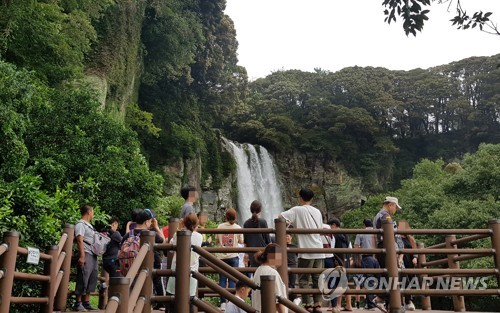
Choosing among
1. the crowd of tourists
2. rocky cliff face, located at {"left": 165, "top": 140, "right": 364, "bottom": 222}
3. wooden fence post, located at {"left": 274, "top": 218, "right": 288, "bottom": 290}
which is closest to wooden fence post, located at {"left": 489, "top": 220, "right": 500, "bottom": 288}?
the crowd of tourists

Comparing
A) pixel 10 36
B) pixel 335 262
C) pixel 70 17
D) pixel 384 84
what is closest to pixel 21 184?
pixel 335 262

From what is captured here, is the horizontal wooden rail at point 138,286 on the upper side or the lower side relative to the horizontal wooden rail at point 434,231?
lower

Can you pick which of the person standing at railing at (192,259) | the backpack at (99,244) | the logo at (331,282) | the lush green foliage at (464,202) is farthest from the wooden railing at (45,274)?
the lush green foliage at (464,202)

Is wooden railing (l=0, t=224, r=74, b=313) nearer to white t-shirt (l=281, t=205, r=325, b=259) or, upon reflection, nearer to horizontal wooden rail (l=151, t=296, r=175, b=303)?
horizontal wooden rail (l=151, t=296, r=175, b=303)

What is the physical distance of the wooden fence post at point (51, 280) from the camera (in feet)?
16.4

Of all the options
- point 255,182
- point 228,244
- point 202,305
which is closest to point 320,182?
point 255,182

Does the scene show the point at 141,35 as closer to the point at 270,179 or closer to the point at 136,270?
the point at 270,179

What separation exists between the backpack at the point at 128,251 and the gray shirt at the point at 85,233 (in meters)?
1.13

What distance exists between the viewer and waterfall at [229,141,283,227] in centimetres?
2736

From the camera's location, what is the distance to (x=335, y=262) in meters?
6.20

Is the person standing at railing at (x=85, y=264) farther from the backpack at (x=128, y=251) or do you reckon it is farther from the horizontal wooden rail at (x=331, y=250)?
the horizontal wooden rail at (x=331, y=250)

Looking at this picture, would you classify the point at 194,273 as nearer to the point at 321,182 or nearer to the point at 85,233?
the point at 85,233

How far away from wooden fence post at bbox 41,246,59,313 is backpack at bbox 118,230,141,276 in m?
0.83

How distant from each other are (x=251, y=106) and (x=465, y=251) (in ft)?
99.6
